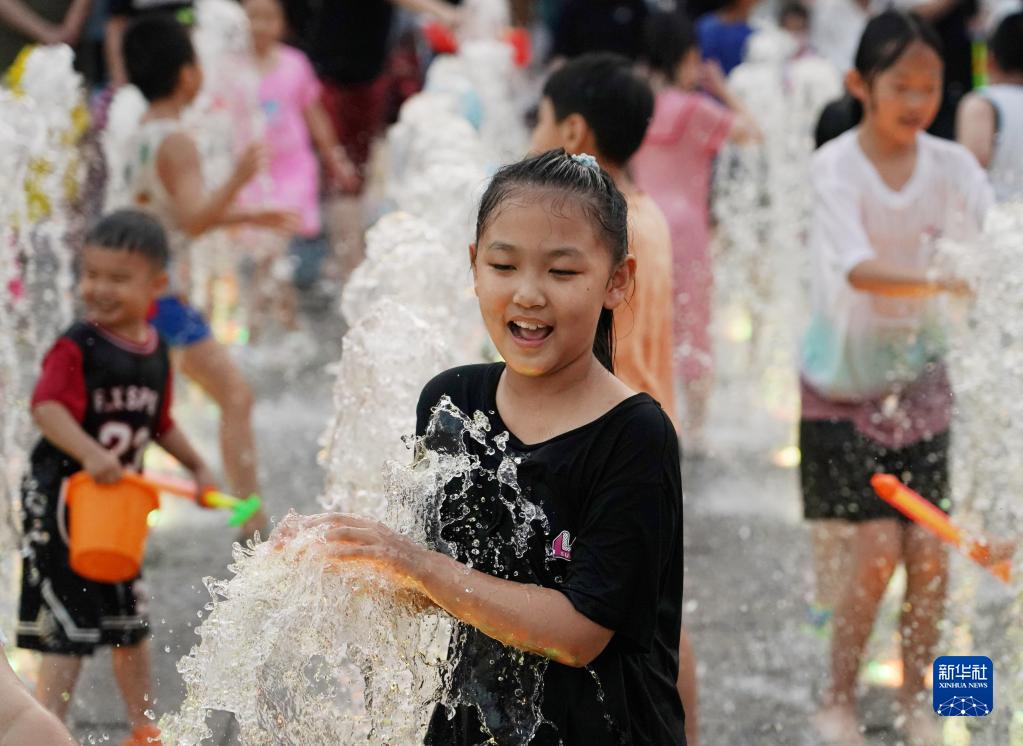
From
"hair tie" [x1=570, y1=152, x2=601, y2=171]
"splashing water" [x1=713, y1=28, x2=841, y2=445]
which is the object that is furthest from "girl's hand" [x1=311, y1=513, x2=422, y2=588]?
"splashing water" [x1=713, y1=28, x2=841, y2=445]

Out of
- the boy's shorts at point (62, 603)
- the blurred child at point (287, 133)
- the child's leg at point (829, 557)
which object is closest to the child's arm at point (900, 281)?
the child's leg at point (829, 557)

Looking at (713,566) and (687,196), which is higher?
(687,196)

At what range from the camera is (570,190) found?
6.93ft

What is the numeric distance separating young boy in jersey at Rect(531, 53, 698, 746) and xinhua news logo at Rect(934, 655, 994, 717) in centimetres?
86

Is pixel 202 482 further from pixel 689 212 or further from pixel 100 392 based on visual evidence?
pixel 689 212

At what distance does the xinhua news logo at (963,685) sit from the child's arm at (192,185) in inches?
120

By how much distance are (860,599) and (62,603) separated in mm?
1860

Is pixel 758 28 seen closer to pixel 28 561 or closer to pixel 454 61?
pixel 454 61

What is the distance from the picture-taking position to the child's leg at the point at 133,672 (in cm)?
359

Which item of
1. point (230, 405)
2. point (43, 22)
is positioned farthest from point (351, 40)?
point (230, 405)

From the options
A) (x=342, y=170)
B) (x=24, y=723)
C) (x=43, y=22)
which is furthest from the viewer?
(x=43, y=22)

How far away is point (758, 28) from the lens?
9.70 metres

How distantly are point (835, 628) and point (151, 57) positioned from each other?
3.02 metres

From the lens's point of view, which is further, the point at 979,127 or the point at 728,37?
the point at 728,37
